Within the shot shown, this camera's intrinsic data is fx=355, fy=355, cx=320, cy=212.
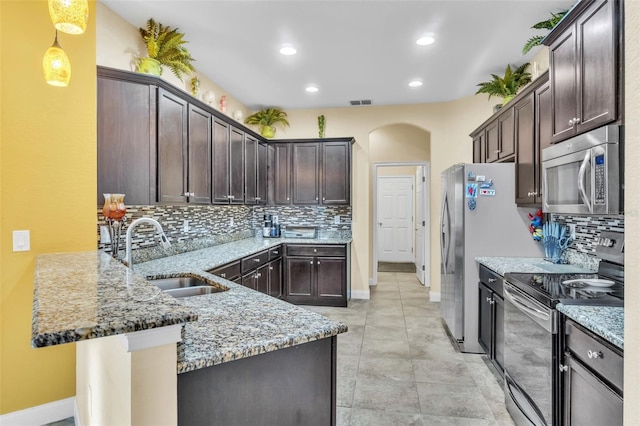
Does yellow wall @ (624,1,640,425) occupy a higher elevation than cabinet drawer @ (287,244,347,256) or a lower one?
higher

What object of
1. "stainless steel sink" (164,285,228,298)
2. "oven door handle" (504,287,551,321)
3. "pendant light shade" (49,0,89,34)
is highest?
"pendant light shade" (49,0,89,34)

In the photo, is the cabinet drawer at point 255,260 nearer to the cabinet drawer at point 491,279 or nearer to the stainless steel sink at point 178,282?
the stainless steel sink at point 178,282

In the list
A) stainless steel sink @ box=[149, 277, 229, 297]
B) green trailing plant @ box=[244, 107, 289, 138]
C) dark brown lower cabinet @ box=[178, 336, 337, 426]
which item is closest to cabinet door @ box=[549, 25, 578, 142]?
dark brown lower cabinet @ box=[178, 336, 337, 426]

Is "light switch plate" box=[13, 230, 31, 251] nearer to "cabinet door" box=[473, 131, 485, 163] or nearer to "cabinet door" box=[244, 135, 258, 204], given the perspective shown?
"cabinet door" box=[244, 135, 258, 204]

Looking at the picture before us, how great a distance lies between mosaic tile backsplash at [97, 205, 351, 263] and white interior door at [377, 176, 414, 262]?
11.2 ft

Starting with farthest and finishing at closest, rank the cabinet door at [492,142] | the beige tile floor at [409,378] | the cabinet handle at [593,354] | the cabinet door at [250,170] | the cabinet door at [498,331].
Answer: the cabinet door at [250,170], the cabinet door at [492,142], the cabinet door at [498,331], the beige tile floor at [409,378], the cabinet handle at [593,354]

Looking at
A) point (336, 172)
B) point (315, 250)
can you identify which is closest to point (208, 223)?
point (315, 250)

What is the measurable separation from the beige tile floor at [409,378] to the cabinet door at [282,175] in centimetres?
186

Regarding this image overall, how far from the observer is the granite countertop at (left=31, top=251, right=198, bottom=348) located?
762 mm

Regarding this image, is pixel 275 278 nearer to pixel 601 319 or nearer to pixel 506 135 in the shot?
pixel 506 135

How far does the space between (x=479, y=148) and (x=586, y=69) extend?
91.8 inches

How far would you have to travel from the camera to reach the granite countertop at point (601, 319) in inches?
53.2

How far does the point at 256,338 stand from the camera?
1.13 m

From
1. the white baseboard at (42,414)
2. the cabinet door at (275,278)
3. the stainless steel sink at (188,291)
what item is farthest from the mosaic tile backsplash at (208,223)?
the white baseboard at (42,414)
